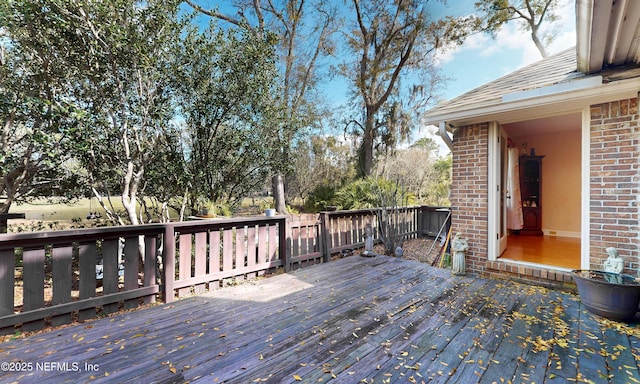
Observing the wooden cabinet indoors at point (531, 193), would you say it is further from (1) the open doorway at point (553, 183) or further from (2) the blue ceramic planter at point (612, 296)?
(2) the blue ceramic planter at point (612, 296)

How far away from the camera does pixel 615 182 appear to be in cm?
294

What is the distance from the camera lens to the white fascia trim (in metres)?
2.74

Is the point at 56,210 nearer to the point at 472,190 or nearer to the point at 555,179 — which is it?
the point at 472,190

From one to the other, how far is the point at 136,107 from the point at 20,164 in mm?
1537

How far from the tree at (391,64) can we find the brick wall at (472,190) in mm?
7025

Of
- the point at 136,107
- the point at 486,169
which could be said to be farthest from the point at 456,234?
the point at 136,107

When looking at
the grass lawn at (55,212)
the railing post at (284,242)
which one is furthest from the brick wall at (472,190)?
the grass lawn at (55,212)

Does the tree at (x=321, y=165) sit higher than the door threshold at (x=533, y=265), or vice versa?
the tree at (x=321, y=165)

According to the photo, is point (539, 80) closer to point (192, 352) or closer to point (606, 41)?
point (606, 41)

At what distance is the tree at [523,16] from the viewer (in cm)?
1069

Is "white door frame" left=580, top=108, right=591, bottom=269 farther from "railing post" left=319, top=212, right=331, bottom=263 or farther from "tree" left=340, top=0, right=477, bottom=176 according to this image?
Answer: "tree" left=340, top=0, right=477, bottom=176

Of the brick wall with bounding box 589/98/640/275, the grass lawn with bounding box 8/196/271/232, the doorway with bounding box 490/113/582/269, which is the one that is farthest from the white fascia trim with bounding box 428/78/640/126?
the grass lawn with bounding box 8/196/271/232

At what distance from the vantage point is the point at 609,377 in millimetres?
1690

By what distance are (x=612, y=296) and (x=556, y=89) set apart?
2.16 m
